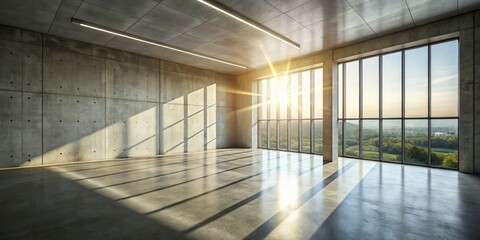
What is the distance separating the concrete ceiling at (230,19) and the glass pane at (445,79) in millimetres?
1552

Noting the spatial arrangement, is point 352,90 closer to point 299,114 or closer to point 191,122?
point 299,114

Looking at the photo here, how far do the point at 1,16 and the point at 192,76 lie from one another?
28.5 ft

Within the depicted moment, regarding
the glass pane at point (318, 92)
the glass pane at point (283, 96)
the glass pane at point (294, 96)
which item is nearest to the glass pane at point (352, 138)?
the glass pane at point (318, 92)

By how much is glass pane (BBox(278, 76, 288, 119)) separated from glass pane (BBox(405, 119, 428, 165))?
680 centimetres

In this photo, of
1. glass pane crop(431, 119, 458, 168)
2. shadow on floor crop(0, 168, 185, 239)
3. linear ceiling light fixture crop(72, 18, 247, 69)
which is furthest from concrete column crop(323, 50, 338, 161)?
shadow on floor crop(0, 168, 185, 239)

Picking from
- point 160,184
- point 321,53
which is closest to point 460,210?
point 160,184

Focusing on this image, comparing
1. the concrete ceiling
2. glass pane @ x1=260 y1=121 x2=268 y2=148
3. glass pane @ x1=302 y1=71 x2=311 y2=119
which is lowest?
glass pane @ x1=260 y1=121 x2=268 y2=148

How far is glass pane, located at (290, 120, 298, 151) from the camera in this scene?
47.4ft

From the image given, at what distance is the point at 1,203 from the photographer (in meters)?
4.91

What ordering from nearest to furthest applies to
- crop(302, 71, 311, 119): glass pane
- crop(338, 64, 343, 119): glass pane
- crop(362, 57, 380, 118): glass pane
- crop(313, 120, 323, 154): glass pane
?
crop(362, 57, 380, 118): glass pane < crop(338, 64, 343, 119): glass pane < crop(313, 120, 323, 154): glass pane < crop(302, 71, 311, 119): glass pane

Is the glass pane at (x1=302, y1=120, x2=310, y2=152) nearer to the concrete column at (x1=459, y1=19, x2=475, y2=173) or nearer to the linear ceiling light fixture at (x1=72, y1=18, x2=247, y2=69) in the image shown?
the linear ceiling light fixture at (x1=72, y1=18, x2=247, y2=69)

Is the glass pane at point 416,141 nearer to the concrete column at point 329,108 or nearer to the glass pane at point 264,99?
the concrete column at point 329,108

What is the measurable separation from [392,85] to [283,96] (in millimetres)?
6337

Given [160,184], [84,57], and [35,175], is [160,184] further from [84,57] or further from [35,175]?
[84,57]
